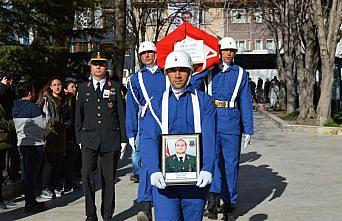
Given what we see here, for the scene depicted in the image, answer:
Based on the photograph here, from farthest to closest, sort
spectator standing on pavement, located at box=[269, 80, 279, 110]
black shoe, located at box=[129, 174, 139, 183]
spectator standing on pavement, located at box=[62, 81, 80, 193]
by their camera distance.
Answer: spectator standing on pavement, located at box=[269, 80, 279, 110]
black shoe, located at box=[129, 174, 139, 183]
spectator standing on pavement, located at box=[62, 81, 80, 193]

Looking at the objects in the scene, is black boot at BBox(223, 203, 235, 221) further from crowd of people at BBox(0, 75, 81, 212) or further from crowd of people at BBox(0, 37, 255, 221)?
crowd of people at BBox(0, 75, 81, 212)

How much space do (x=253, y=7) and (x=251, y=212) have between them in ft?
93.7

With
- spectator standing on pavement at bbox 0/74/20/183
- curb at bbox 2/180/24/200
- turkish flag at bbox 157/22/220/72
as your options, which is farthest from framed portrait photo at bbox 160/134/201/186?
curb at bbox 2/180/24/200

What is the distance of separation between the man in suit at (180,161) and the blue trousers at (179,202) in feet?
0.57

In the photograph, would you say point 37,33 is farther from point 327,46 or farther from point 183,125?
point 327,46

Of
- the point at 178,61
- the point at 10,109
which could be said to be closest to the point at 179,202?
the point at 178,61

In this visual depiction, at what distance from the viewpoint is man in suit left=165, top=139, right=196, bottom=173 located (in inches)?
199

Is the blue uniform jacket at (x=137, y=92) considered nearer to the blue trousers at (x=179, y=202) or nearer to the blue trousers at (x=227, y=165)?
the blue trousers at (x=227, y=165)

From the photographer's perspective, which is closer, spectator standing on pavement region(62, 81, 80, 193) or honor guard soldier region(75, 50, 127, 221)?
honor guard soldier region(75, 50, 127, 221)

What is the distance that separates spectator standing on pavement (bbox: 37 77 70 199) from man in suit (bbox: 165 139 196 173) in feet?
16.4

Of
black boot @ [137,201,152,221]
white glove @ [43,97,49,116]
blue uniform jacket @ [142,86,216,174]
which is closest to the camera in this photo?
blue uniform jacket @ [142,86,216,174]

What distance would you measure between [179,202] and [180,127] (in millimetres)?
607

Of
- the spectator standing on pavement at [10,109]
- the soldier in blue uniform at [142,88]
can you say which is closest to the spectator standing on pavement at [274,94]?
the spectator standing on pavement at [10,109]

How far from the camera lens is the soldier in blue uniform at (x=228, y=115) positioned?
26.6 feet
